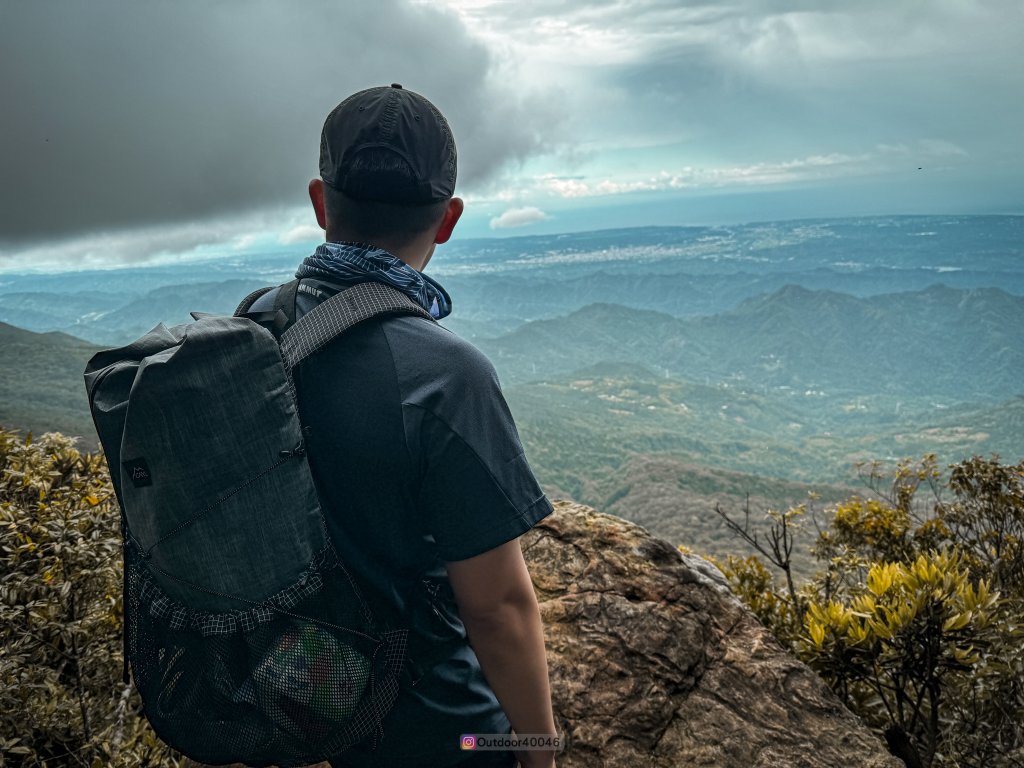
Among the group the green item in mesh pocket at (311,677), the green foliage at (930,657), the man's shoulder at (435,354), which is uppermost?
the man's shoulder at (435,354)

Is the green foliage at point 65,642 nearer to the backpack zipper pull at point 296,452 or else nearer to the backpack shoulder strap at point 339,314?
the backpack zipper pull at point 296,452

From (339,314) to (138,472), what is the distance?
63cm

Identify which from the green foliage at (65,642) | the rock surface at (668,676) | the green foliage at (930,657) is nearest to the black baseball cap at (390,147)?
the rock surface at (668,676)

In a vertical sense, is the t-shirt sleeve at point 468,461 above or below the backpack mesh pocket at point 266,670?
above

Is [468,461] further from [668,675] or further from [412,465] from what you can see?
[668,675]

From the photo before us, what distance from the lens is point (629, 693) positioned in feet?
12.5

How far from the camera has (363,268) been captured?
6.31ft

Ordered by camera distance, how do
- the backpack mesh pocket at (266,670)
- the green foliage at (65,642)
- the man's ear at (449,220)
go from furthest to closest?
the green foliage at (65,642)
the man's ear at (449,220)
the backpack mesh pocket at (266,670)

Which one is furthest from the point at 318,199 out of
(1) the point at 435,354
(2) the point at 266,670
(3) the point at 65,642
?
(3) the point at 65,642

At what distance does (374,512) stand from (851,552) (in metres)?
8.51

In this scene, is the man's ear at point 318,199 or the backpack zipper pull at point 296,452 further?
the man's ear at point 318,199

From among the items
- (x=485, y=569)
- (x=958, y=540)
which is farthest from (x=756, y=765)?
(x=958, y=540)

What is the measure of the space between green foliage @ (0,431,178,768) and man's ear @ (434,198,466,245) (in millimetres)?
3411

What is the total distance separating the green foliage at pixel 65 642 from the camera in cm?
421
